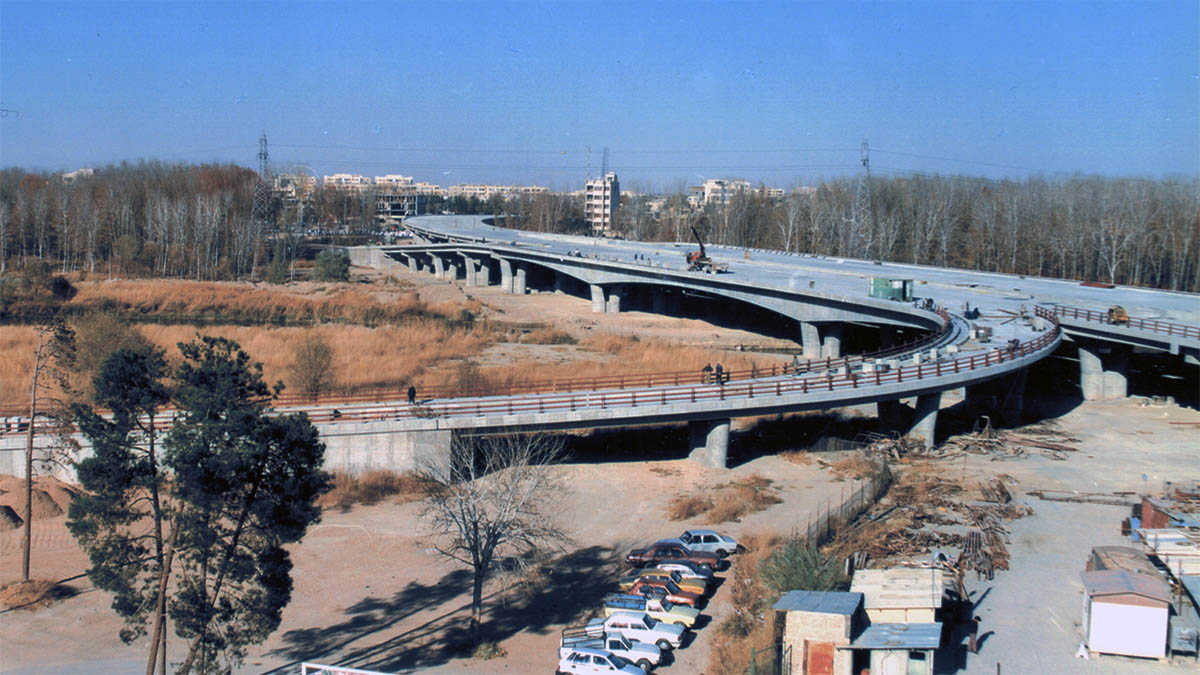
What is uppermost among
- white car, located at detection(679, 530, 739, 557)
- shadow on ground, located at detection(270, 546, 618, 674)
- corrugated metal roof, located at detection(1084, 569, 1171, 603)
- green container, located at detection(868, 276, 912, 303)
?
green container, located at detection(868, 276, 912, 303)

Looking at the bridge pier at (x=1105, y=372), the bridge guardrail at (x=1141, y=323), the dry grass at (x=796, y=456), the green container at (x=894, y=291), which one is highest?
the green container at (x=894, y=291)

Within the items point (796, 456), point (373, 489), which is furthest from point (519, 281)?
point (373, 489)

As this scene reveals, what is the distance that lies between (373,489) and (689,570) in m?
10.0

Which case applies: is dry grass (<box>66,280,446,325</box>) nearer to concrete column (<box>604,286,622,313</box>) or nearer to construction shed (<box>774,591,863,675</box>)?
concrete column (<box>604,286,622,313</box>)

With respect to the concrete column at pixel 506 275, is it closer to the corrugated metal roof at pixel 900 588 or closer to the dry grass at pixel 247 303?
the dry grass at pixel 247 303

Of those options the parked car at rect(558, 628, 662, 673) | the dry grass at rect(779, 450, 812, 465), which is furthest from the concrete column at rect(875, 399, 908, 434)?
the parked car at rect(558, 628, 662, 673)

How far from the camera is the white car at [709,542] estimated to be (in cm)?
1980

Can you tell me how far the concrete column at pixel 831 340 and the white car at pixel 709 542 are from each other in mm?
26062

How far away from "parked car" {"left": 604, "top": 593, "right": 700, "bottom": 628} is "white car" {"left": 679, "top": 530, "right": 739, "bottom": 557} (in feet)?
9.94

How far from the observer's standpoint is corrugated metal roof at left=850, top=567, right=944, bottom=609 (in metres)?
14.8

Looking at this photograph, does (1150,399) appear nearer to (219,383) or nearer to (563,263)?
(219,383)

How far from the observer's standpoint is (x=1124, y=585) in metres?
15.0

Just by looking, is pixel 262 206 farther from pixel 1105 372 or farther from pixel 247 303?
pixel 1105 372

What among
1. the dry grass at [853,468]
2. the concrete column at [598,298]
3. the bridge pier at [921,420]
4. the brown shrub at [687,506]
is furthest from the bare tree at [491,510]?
the concrete column at [598,298]
